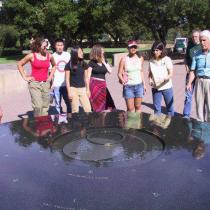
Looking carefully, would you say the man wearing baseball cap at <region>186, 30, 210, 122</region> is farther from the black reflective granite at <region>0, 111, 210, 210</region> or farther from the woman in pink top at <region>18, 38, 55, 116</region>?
the woman in pink top at <region>18, 38, 55, 116</region>

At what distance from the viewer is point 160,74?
622cm

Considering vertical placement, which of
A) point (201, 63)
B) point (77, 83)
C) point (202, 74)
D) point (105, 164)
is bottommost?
point (105, 164)

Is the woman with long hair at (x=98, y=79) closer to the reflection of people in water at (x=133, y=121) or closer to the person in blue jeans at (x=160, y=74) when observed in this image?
the person in blue jeans at (x=160, y=74)

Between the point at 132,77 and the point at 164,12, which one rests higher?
the point at 164,12

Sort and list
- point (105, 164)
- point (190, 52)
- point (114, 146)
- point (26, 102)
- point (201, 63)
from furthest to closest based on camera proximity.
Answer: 1. point (26, 102)
2. point (190, 52)
3. point (201, 63)
4. point (114, 146)
5. point (105, 164)

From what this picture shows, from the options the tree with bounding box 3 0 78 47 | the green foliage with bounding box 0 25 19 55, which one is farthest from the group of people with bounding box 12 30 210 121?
the green foliage with bounding box 0 25 19 55

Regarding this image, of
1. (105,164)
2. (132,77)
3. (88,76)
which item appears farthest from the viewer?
Answer: (132,77)

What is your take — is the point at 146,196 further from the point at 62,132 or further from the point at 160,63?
the point at 160,63

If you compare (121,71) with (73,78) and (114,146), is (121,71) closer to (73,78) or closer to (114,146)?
(73,78)

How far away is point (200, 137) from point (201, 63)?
2.38 metres

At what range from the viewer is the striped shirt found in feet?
18.1

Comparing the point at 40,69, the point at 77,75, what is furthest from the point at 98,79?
the point at 40,69

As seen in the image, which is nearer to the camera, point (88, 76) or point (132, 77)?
point (88, 76)

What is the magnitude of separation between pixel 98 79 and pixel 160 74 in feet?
3.40
